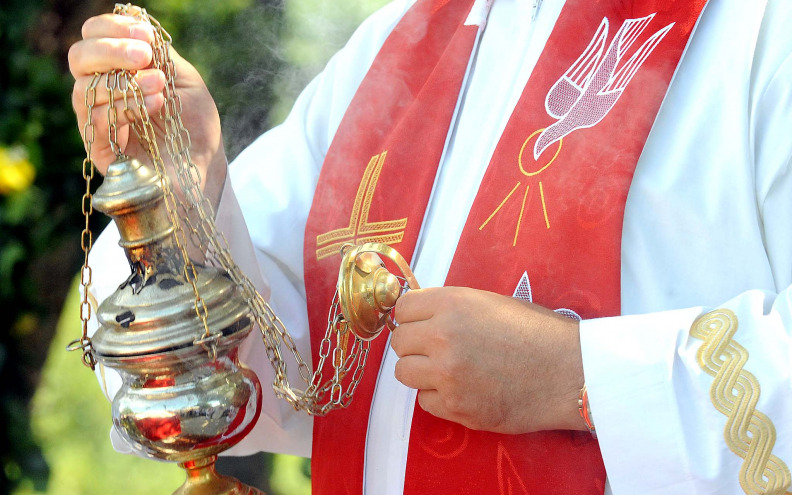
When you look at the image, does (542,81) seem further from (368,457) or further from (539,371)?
(368,457)

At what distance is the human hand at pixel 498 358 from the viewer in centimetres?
113

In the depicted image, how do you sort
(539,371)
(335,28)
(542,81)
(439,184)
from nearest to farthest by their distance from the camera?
(539,371), (542,81), (439,184), (335,28)

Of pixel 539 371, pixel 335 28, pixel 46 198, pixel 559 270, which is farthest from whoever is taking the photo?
pixel 46 198

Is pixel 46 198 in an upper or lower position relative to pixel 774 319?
lower

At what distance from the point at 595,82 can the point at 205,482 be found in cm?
Result: 87

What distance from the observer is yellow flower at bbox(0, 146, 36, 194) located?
268 centimetres

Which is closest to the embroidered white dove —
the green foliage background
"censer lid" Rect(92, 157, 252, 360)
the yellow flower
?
"censer lid" Rect(92, 157, 252, 360)

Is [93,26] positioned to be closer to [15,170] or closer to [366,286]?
[366,286]

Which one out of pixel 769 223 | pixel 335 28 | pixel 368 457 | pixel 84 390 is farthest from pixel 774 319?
pixel 84 390

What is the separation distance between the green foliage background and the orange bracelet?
161 cm

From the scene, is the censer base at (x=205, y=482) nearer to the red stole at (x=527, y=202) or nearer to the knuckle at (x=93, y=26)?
the red stole at (x=527, y=202)

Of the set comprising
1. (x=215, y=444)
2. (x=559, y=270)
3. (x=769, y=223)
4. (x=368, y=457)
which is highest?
(x=769, y=223)

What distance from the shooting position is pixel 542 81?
141 centimetres

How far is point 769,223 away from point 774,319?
16 cm
